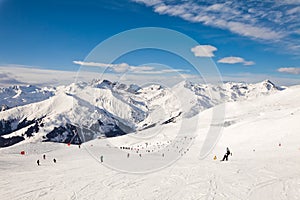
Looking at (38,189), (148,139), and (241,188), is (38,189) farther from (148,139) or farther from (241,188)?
(148,139)

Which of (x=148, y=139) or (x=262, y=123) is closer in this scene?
(x=262, y=123)

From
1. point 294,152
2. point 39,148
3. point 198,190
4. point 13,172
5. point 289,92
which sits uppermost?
point 289,92

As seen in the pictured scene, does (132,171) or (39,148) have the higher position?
(132,171)

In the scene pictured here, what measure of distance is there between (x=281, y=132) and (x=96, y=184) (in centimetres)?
4741

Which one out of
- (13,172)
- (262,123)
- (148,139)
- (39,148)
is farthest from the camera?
(148,139)

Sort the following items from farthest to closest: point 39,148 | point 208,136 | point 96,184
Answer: point 208,136, point 39,148, point 96,184

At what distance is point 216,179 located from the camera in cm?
2338

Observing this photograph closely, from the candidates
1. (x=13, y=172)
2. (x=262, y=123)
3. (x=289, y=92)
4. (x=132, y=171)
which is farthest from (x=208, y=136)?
(x=289, y=92)

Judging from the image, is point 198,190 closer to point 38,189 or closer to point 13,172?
A: point 38,189

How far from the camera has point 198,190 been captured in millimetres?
19625

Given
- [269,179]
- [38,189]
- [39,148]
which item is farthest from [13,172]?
[39,148]

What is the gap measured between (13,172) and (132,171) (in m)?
12.1

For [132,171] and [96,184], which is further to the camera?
[132,171]

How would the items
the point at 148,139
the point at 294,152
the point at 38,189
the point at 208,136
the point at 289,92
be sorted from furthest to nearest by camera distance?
the point at 289,92 < the point at 148,139 < the point at 208,136 < the point at 294,152 < the point at 38,189
